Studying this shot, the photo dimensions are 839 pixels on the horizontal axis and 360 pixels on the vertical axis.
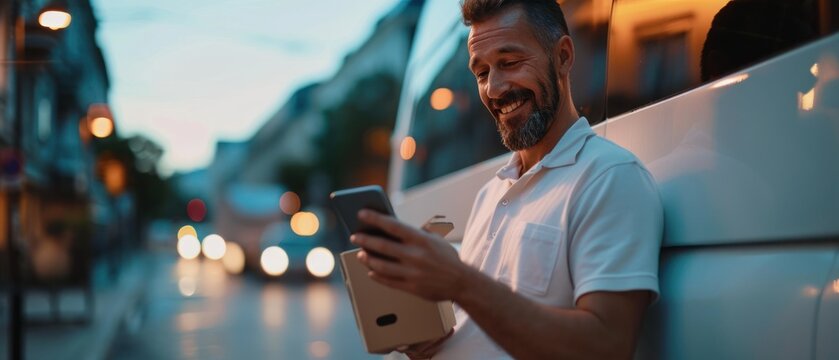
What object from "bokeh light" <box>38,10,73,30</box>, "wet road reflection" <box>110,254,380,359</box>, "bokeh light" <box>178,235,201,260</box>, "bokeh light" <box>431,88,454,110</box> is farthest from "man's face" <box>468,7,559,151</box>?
"bokeh light" <box>178,235,201,260</box>

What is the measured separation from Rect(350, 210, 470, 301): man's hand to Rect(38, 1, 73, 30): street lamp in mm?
4564

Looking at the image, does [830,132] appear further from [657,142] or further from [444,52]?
[444,52]

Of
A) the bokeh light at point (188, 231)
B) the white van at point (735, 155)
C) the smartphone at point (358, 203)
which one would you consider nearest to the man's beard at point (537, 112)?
the white van at point (735, 155)

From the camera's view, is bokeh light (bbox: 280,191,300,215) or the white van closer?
the white van

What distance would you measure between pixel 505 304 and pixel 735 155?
48 centimetres

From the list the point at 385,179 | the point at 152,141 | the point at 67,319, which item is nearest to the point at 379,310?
the point at 67,319

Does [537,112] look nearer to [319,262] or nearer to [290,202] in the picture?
[319,262]

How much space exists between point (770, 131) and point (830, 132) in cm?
16

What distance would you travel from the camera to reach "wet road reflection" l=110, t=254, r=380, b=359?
39.7ft

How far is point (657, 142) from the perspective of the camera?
6.37 feet

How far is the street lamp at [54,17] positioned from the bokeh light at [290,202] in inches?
1227

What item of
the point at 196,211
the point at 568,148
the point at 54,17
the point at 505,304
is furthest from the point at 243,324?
the point at 196,211

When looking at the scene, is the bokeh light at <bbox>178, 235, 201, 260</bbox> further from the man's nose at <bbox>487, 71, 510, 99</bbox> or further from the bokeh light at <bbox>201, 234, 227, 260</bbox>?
the man's nose at <bbox>487, 71, 510, 99</bbox>

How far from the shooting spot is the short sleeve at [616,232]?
5.47 ft
